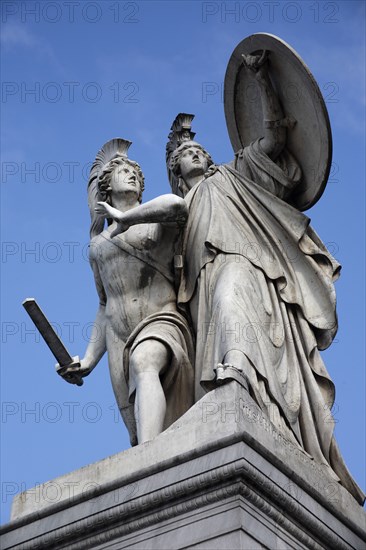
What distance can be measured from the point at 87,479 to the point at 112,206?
3651 millimetres

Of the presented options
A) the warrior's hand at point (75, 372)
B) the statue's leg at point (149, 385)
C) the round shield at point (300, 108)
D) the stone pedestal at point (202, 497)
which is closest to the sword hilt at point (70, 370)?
the warrior's hand at point (75, 372)

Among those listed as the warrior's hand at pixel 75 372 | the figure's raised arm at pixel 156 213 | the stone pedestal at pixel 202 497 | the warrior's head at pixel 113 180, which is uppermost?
the warrior's head at pixel 113 180

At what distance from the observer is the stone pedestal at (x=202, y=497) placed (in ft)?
31.2

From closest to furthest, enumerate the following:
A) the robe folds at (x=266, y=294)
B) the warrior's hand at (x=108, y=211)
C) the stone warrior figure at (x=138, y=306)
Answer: the robe folds at (x=266, y=294), the stone warrior figure at (x=138, y=306), the warrior's hand at (x=108, y=211)

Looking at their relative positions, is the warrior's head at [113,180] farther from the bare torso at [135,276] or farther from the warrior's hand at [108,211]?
the bare torso at [135,276]

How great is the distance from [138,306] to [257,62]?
3108 mm

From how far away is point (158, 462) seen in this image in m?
10.0

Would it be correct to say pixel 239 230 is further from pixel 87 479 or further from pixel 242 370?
pixel 87 479

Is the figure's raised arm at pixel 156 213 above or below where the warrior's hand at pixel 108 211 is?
below

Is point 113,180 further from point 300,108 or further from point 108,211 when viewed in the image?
point 300,108

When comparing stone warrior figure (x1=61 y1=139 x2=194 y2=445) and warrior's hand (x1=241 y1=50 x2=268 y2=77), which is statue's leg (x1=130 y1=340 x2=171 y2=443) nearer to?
stone warrior figure (x1=61 y1=139 x2=194 y2=445)

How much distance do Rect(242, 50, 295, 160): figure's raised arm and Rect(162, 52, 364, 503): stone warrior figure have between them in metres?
0.01

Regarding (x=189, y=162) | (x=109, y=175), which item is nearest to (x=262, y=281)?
(x=189, y=162)

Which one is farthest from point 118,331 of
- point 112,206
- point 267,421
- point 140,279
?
point 267,421
